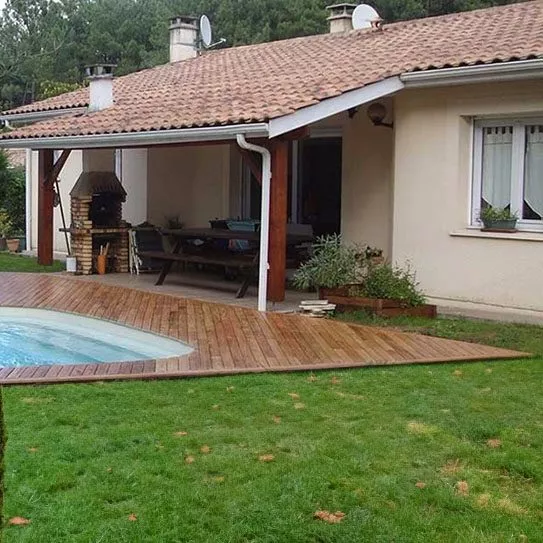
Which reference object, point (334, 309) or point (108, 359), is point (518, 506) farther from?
point (334, 309)

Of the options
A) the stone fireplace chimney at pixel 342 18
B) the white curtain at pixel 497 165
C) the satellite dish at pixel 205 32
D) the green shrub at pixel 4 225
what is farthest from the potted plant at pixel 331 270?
the satellite dish at pixel 205 32

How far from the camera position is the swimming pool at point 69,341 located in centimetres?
961

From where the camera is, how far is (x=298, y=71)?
48.5 feet

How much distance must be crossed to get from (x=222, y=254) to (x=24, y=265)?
4.74 m

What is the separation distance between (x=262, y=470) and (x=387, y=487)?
75cm

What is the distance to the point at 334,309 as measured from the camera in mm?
11289

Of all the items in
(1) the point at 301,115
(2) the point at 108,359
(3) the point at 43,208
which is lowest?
(2) the point at 108,359

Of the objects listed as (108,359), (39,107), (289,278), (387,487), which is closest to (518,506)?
(387,487)

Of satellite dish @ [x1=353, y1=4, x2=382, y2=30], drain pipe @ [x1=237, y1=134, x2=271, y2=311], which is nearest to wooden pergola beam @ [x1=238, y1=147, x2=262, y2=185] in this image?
drain pipe @ [x1=237, y1=134, x2=271, y2=311]

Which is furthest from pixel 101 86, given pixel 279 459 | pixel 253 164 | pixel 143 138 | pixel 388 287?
pixel 279 459

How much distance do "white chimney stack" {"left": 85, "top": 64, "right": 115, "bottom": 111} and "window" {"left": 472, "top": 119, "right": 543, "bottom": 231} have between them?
7.60 meters

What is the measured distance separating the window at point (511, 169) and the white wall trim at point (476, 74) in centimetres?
84

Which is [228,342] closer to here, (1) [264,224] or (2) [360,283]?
(1) [264,224]

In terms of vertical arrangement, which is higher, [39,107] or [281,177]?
[39,107]
